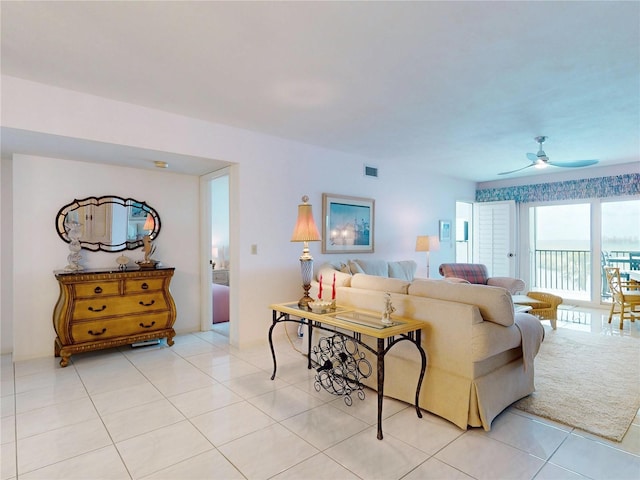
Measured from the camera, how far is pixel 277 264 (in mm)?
4246

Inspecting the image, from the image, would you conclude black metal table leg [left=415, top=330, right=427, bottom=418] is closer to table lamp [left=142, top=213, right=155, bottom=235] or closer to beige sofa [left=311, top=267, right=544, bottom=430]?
beige sofa [left=311, top=267, right=544, bottom=430]

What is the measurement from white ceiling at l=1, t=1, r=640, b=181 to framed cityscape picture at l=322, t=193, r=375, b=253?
120 centimetres

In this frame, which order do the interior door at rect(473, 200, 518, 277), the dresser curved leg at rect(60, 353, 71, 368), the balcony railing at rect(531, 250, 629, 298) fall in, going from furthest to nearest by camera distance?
the interior door at rect(473, 200, 518, 277) < the balcony railing at rect(531, 250, 629, 298) < the dresser curved leg at rect(60, 353, 71, 368)

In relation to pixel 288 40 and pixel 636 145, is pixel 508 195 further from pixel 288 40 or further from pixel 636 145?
pixel 288 40

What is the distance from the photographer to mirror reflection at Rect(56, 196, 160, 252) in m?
3.76

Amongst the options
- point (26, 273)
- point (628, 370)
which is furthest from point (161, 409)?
point (628, 370)

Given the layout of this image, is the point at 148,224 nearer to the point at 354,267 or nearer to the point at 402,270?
the point at 354,267

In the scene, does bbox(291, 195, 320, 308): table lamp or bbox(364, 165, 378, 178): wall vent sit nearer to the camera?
bbox(291, 195, 320, 308): table lamp

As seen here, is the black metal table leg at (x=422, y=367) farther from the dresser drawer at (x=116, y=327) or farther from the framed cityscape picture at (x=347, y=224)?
the dresser drawer at (x=116, y=327)

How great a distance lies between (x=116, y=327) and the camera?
3.61 m

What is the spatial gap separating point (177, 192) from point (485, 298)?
3813 millimetres

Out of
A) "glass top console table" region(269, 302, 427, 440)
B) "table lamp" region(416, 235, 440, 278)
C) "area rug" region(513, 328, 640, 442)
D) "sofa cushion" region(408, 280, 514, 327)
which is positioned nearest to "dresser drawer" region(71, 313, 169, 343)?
"glass top console table" region(269, 302, 427, 440)

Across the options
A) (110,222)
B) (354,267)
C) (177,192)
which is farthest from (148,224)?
(354,267)

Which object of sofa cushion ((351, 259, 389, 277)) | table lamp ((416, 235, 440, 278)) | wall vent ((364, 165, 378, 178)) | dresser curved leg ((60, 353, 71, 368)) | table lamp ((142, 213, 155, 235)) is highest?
wall vent ((364, 165, 378, 178))
